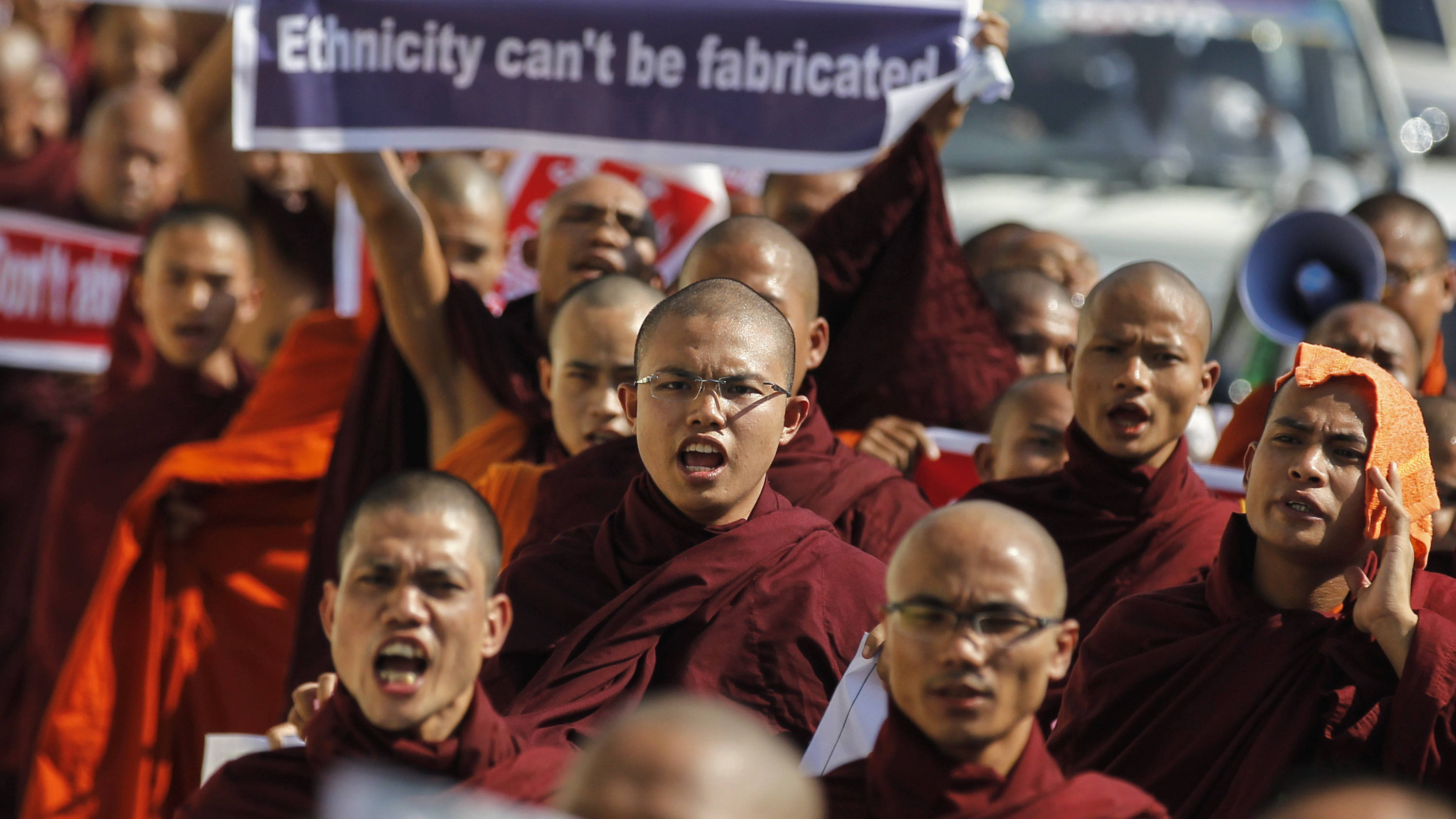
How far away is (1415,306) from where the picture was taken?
224 inches

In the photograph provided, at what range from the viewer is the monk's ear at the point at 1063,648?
10.4 ft

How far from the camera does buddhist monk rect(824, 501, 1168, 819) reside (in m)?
3.06

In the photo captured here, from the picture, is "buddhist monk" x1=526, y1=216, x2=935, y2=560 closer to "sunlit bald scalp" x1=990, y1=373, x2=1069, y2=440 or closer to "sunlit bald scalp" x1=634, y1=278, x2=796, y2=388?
"sunlit bald scalp" x1=634, y1=278, x2=796, y2=388

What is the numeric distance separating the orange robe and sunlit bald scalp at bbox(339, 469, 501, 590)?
1090 millimetres

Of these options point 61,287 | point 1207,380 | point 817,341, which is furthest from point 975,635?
point 61,287

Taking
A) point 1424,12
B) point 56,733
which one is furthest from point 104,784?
point 1424,12

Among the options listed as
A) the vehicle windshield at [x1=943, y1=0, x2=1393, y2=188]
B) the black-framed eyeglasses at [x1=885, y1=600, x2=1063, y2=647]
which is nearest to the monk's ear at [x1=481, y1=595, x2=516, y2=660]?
the black-framed eyeglasses at [x1=885, y1=600, x2=1063, y2=647]

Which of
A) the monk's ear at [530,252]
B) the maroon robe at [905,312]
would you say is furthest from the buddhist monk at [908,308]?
the monk's ear at [530,252]

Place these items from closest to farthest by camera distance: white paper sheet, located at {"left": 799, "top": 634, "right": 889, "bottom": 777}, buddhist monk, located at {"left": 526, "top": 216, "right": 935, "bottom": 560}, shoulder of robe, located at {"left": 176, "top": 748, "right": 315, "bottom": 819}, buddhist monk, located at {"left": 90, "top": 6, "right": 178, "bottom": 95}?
shoulder of robe, located at {"left": 176, "top": 748, "right": 315, "bottom": 819} → white paper sheet, located at {"left": 799, "top": 634, "right": 889, "bottom": 777} → buddhist monk, located at {"left": 526, "top": 216, "right": 935, "bottom": 560} → buddhist monk, located at {"left": 90, "top": 6, "right": 178, "bottom": 95}

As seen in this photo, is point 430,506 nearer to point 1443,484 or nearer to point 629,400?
point 629,400

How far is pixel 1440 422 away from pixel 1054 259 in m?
2.09

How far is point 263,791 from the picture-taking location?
11.2ft

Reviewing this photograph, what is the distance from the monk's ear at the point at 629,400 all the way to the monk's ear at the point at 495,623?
0.78 metres

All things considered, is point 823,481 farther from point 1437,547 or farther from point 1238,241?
point 1238,241
